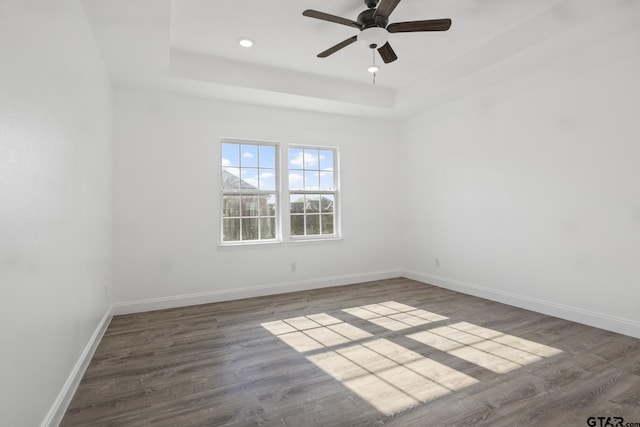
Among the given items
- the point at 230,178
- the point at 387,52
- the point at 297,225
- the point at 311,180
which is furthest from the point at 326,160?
the point at 387,52

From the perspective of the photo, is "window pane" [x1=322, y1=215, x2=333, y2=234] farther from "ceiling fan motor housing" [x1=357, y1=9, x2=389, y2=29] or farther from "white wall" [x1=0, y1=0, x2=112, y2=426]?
"white wall" [x1=0, y1=0, x2=112, y2=426]

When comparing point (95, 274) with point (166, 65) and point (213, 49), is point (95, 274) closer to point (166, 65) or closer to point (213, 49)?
point (166, 65)

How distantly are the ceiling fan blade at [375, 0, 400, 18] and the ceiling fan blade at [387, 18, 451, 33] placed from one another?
0.11 meters

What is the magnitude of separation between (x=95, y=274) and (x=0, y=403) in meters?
1.87

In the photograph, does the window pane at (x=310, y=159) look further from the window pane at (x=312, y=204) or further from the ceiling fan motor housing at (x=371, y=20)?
the ceiling fan motor housing at (x=371, y=20)

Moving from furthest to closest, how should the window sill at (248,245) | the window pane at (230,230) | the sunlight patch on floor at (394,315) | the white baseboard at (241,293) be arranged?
the window pane at (230,230) < the window sill at (248,245) < the white baseboard at (241,293) < the sunlight patch on floor at (394,315)

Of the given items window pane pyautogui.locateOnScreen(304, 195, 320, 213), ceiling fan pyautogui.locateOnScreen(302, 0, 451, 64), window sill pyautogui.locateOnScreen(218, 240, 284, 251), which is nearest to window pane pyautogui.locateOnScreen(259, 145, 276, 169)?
window pane pyautogui.locateOnScreen(304, 195, 320, 213)

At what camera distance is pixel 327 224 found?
17.1 ft

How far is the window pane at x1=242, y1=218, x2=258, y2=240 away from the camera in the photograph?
4594 millimetres

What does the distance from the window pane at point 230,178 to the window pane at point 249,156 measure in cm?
15

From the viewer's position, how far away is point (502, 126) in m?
4.01

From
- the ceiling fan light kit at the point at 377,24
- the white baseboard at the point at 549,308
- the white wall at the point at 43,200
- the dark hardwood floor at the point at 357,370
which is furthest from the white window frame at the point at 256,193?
the white baseboard at the point at 549,308

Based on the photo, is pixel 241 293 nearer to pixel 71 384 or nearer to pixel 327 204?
pixel 327 204

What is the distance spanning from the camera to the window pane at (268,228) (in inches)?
186
